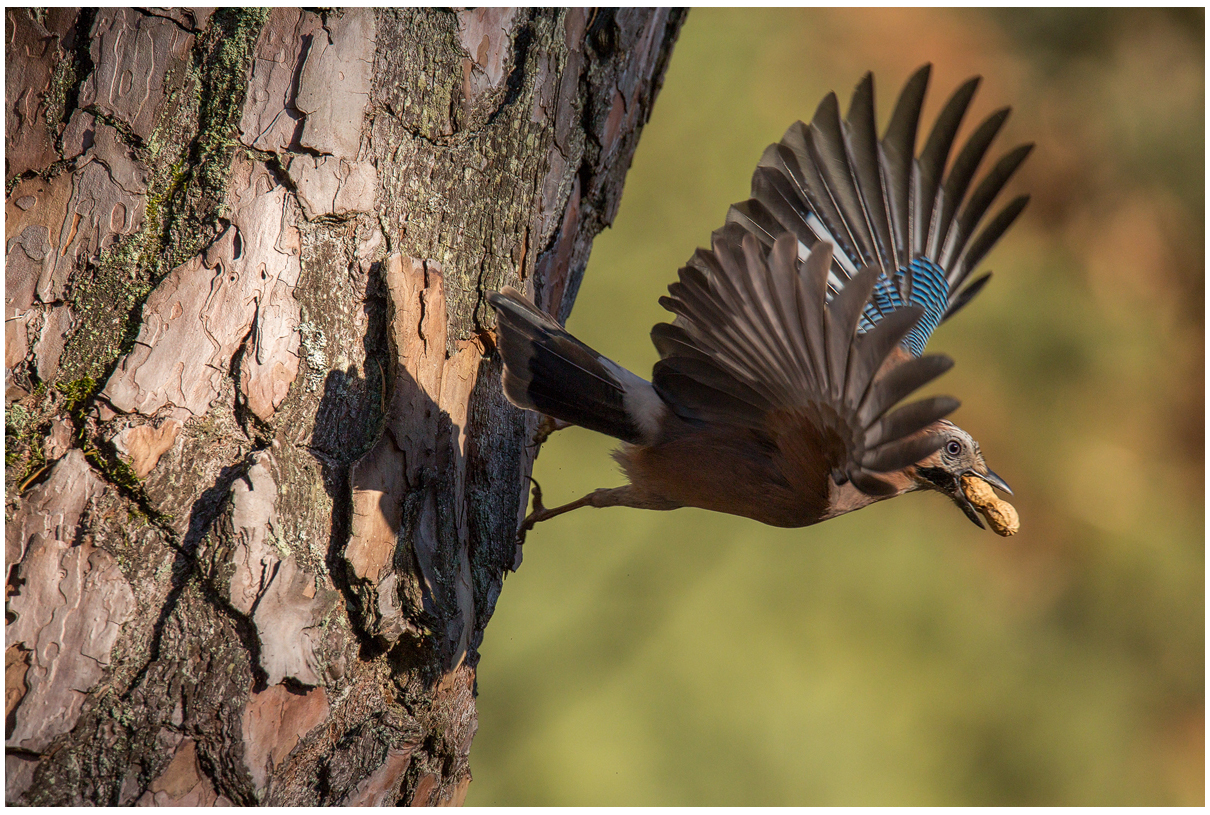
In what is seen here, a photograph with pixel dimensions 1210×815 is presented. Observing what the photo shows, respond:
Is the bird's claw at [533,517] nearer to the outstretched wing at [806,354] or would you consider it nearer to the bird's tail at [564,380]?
the bird's tail at [564,380]

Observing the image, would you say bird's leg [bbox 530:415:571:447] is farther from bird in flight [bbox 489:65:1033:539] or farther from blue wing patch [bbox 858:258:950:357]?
blue wing patch [bbox 858:258:950:357]

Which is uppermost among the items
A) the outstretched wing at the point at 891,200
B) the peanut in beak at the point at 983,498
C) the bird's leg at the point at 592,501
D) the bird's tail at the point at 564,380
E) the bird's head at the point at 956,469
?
the outstretched wing at the point at 891,200

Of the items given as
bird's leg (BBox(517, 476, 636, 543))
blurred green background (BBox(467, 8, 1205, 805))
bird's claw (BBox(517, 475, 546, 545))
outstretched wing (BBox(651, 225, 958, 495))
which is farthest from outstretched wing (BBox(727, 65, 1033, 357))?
blurred green background (BBox(467, 8, 1205, 805))

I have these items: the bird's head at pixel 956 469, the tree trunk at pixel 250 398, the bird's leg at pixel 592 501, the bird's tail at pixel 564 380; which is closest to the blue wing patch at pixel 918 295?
the bird's head at pixel 956 469

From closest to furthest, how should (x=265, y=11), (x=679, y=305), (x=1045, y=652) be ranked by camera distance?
(x=265, y=11) < (x=679, y=305) < (x=1045, y=652)

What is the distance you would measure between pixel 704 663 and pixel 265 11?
512cm

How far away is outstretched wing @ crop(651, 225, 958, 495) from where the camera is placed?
6.32 feet

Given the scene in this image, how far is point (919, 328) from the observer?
11.8 feet

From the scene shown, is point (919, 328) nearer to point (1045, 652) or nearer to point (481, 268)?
point (481, 268)

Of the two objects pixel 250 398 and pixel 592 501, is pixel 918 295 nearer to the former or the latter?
pixel 592 501

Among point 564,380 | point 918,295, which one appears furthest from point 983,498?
point 564,380

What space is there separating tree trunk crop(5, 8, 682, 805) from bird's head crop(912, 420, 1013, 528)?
5.27 ft

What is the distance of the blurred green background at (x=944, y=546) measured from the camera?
593cm

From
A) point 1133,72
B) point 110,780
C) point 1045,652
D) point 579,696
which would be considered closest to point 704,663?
point 579,696
